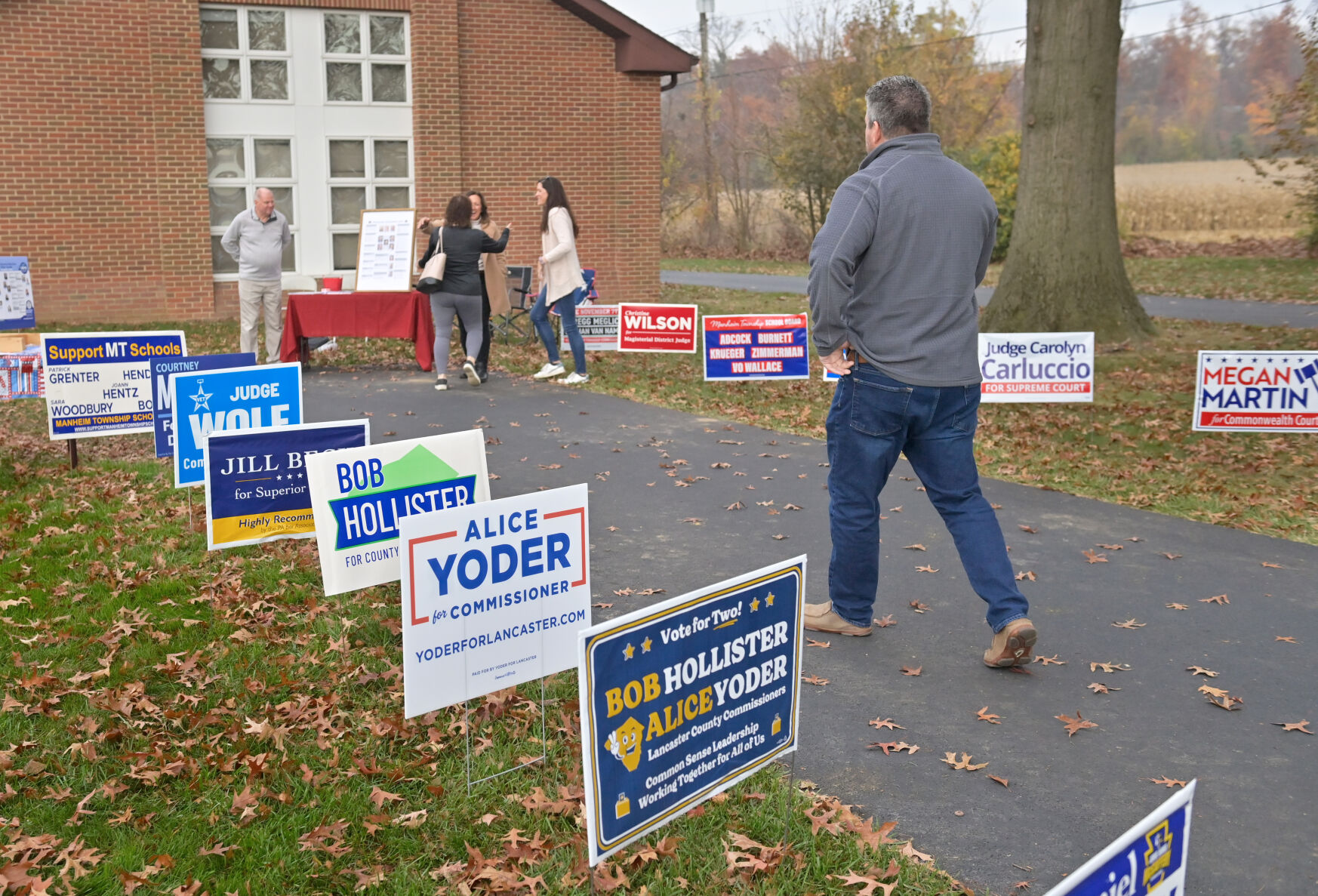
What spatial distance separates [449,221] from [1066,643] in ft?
29.1

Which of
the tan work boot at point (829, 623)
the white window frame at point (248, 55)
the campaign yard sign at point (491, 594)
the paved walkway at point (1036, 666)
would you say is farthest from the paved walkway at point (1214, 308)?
the campaign yard sign at point (491, 594)

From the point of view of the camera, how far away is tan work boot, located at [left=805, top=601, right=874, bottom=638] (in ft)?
17.8

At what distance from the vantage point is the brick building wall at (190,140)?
1759 centimetres

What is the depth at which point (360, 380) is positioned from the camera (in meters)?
13.7

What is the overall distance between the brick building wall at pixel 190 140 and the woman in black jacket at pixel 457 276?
684 centimetres

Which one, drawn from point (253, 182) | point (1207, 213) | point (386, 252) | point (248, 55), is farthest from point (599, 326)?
point (1207, 213)

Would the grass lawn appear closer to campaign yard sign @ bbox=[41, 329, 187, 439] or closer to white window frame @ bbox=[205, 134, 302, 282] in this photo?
white window frame @ bbox=[205, 134, 302, 282]

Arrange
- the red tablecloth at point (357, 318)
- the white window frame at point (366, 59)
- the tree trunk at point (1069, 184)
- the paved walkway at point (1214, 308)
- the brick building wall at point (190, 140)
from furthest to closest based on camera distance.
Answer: the paved walkway at point (1214, 308) → the white window frame at point (366, 59) → the brick building wall at point (190, 140) → the tree trunk at point (1069, 184) → the red tablecloth at point (357, 318)

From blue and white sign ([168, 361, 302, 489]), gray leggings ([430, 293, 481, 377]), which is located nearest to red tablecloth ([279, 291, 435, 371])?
gray leggings ([430, 293, 481, 377])

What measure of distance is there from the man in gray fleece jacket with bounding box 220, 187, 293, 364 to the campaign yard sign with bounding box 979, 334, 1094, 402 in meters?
7.60

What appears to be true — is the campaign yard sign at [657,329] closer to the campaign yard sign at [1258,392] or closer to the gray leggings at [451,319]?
the gray leggings at [451,319]

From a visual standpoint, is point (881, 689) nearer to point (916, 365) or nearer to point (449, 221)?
point (916, 365)

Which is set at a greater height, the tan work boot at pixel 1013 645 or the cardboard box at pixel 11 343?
the cardboard box at pixel 11 343

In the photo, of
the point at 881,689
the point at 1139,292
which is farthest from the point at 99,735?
the point at 1139,292
